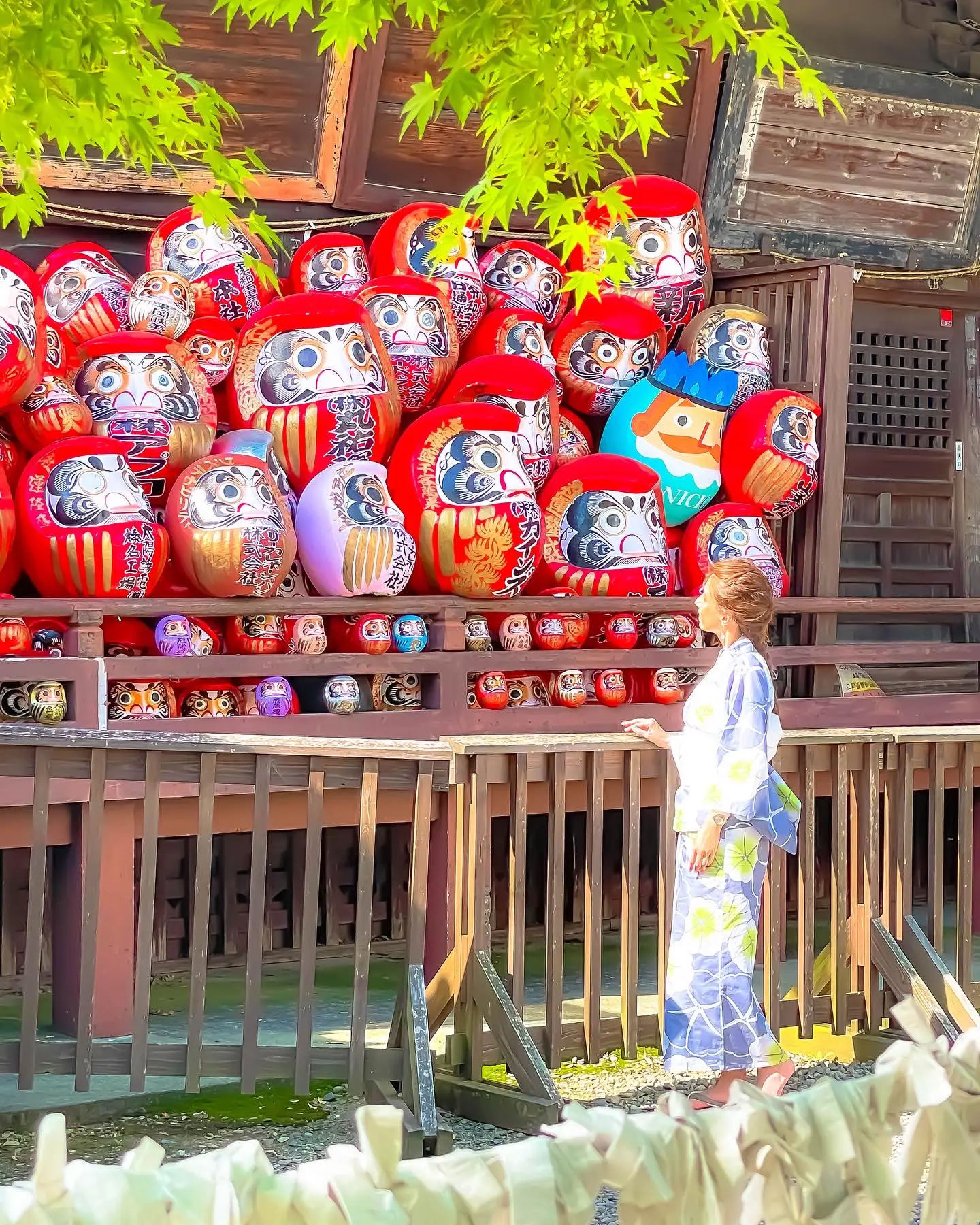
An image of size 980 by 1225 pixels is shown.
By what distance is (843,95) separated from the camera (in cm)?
774

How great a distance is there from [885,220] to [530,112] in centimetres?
449

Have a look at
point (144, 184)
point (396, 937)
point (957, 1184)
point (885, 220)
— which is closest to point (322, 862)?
point (396, 937)

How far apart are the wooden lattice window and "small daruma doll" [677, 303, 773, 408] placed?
1104mm

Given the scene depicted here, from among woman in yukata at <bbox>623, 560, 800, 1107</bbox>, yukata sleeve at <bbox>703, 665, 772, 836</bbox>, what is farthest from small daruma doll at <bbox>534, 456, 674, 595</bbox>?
yukata sleeve at <bbox>703, 665, 772, 836</bbox>

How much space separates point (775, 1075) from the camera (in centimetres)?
378

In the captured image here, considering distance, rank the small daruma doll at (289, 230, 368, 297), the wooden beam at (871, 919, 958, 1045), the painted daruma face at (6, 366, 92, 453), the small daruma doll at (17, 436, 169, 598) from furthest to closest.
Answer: the small daruma doll at (289, 230, 368, 297) → the painted daruma face at (6, 366, 92, 453) → the small daruma doll at (17, 436, 169, 598) → the wooden beam at (871, 919, 958, 1045)

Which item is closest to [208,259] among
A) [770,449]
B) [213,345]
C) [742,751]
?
[213,345]

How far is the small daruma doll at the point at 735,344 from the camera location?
7.05m

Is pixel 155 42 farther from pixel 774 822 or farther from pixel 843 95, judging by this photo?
pixel 843 95

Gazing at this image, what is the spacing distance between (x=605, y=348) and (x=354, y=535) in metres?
1.80

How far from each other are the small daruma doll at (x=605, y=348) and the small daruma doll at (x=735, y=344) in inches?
10.0

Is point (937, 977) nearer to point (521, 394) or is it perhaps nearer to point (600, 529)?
point (600, 529)

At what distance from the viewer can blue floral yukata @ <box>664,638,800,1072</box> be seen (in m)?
3.76

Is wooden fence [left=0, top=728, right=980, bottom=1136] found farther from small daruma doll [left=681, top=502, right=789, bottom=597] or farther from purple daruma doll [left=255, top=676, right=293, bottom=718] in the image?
small daruma doll [left=681, top=502, right=789, bottom=597]
